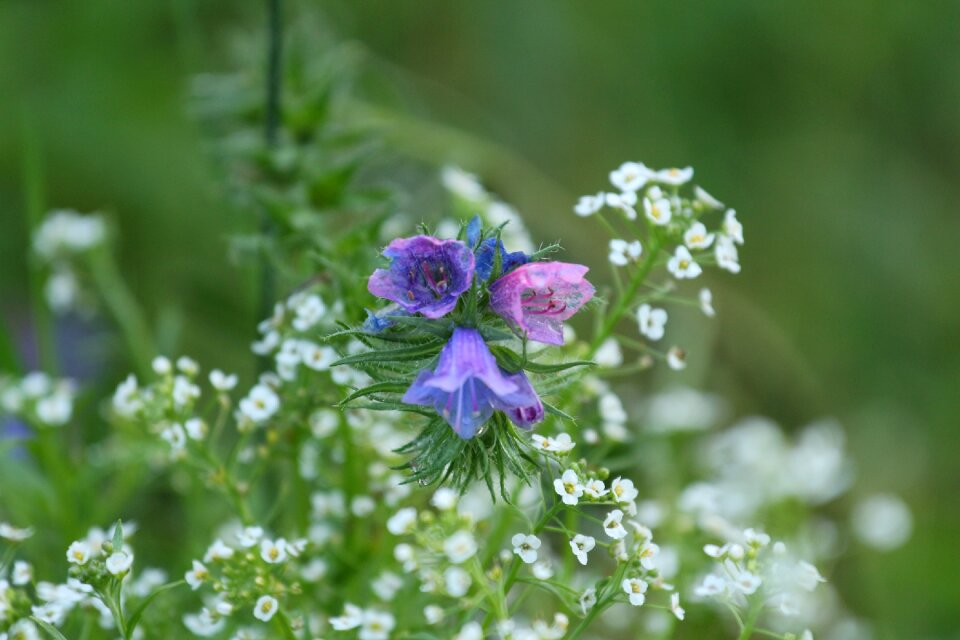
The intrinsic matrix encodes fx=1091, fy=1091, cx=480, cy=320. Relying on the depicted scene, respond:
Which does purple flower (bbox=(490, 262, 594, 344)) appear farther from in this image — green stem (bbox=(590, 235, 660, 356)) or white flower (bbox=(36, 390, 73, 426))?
white flower (bbox=(36, 390, 73, 426))

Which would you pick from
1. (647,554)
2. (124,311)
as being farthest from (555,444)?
(124,311)

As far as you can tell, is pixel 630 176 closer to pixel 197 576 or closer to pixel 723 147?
pixel 197 576

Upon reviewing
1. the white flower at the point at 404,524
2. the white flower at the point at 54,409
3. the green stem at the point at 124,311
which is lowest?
the green stem at the point at 124,311

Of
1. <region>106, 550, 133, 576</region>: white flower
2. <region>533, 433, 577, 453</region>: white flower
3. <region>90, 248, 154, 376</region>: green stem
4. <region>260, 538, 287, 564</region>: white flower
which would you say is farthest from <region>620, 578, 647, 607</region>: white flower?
<region>90, 248, 154, 376</region>: green stem

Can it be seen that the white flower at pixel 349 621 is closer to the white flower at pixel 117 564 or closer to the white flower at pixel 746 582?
the white flower at pixel 117 564

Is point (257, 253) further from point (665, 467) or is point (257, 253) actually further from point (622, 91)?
point (622, 91)

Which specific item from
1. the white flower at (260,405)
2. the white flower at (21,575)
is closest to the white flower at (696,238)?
the white flower at (260,405)

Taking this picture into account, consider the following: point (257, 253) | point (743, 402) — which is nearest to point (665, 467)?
point (743, 402)
